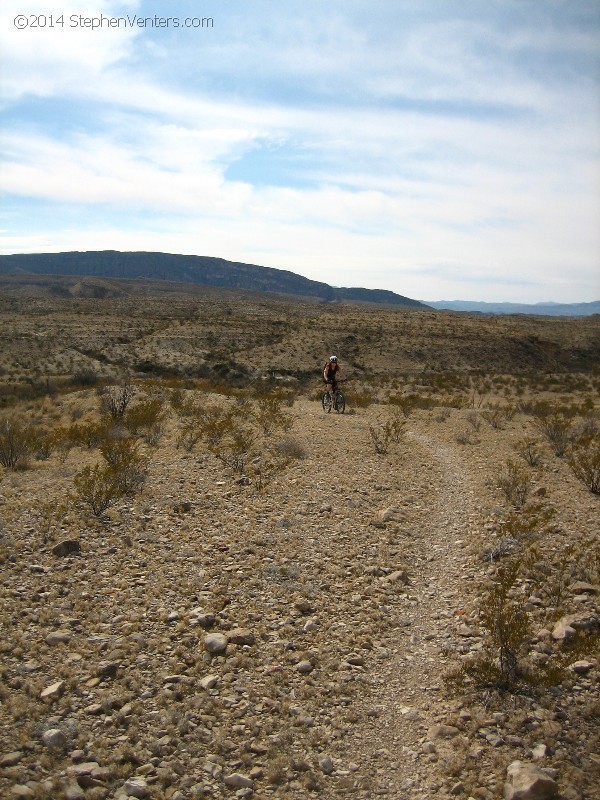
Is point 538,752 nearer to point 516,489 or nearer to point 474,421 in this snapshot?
point 516,489

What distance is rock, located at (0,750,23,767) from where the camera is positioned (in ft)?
13.9

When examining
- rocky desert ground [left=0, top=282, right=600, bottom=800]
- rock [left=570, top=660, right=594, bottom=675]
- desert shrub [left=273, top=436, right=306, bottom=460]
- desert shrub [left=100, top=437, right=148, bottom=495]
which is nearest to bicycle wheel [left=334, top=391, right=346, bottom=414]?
rocky desert ground [left=0, top=282, right=600, bottom=800]

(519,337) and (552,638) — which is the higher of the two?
(519,337)

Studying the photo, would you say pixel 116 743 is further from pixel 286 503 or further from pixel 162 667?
pixel 286 503

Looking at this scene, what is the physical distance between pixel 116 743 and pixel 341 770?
1.79 metres

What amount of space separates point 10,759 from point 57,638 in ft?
5.27

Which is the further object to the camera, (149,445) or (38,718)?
(149,445)

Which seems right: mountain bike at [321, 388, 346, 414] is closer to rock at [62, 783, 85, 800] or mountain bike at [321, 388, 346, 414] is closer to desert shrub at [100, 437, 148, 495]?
desert shrub at [100, 437, 148, 495]

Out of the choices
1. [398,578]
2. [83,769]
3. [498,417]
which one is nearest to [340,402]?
[498,417]

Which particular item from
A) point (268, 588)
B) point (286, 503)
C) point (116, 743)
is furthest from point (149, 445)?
point (116, 743)

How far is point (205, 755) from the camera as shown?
15.1 feet

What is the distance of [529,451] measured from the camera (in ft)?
45.6

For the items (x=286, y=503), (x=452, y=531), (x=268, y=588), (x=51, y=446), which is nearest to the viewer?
(x=268, y=588)

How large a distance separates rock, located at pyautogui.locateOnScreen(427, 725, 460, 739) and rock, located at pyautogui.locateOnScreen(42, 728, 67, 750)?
2974mm
